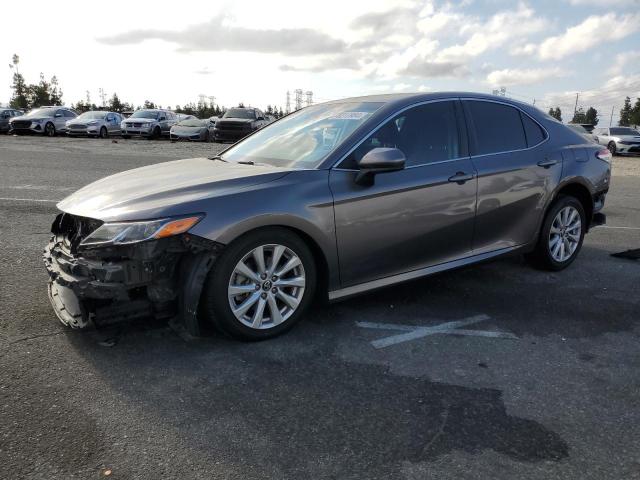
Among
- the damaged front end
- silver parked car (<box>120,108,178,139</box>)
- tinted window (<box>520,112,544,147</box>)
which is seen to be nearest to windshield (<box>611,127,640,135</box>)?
silver parked car (<box>120,108,178,139</box>)

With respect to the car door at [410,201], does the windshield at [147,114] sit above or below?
above

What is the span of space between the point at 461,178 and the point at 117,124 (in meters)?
27.8

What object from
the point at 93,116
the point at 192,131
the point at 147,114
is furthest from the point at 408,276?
the point at 147,114

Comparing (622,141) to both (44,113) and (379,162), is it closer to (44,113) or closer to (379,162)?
(379,162)

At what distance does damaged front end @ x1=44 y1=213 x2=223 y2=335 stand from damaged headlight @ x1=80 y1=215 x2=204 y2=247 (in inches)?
0.9

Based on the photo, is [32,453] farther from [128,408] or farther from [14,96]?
[14,96]

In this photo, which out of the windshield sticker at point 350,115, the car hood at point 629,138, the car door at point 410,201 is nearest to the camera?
the car door at point 410,201

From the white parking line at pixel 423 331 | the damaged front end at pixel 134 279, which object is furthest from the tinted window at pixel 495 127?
the damaged front end at pixel 134 279

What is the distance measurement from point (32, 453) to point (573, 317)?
375 centimetres

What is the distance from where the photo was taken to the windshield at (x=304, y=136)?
4.09 m

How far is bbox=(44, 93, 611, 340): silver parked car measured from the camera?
11.0 feet

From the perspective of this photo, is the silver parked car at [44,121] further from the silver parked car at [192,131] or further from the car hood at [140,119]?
the silver parked car at [192,131]

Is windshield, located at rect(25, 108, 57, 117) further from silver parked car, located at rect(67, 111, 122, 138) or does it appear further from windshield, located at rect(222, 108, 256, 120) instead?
windshield, located at rect(222, 108, 256, 120)

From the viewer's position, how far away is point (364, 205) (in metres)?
3.90
